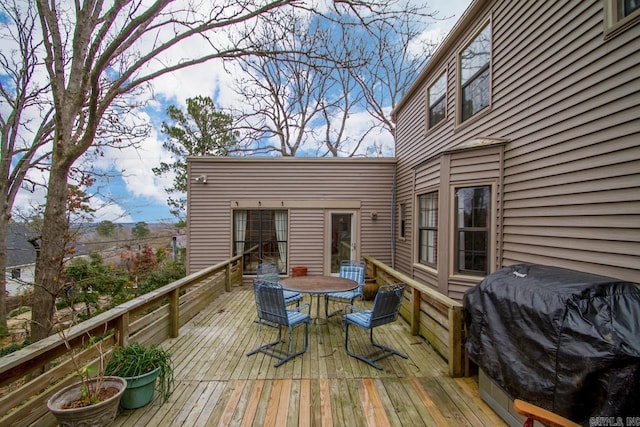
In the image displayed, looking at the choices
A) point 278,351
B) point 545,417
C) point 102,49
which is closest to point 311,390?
point 278,351

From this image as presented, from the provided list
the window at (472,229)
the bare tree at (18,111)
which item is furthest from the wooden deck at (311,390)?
the bare tree at (18,111)

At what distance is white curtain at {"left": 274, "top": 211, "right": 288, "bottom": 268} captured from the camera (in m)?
7.36

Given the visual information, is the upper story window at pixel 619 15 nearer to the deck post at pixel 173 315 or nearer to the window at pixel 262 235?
the deck post at pixel 173 315

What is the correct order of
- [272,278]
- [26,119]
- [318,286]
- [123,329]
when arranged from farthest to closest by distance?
[26,119], [272,278], [318,286], [123,329]

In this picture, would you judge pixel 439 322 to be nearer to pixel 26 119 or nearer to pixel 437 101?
pixel 437 101

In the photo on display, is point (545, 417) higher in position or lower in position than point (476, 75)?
lower

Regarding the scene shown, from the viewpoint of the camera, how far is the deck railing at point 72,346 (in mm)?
1705

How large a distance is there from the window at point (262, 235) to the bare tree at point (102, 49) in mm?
3398

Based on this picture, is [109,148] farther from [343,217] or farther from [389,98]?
[389,98]

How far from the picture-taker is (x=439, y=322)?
3.40 meters

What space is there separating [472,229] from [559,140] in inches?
63.5

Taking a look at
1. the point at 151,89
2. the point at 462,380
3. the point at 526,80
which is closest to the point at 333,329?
the point at 462,380

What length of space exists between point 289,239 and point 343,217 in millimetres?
1523

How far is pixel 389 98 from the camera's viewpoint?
1424 cm
